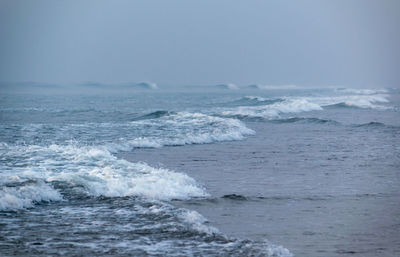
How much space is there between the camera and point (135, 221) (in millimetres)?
7219

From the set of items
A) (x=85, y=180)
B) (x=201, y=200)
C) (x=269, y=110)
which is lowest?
(x=201, y=200)

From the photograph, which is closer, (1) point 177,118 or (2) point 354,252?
(2) point 354,252

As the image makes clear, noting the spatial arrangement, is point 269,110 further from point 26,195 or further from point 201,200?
point 26,195

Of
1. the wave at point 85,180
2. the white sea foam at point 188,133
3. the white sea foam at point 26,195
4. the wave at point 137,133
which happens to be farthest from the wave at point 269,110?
the white sea foam at point 26,195

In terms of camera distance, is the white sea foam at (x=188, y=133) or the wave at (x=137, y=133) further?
the wave at (x=137, y=133)

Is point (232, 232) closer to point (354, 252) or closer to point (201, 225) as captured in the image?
point (201, 225)

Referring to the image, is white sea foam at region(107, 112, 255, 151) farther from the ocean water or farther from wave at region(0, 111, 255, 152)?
the ocean water

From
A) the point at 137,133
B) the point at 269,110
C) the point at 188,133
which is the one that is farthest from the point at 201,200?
the point at 269,110

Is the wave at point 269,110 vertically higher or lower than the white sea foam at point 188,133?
higher

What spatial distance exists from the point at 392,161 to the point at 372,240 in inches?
292

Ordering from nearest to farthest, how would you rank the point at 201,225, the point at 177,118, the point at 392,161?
the point at 201,225, the point at 392,161, the point at 177,118

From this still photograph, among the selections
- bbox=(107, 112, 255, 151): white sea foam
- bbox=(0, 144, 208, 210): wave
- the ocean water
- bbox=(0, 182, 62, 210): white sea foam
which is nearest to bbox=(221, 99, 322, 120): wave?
bbox=(107, 112, 255, 151): white sea foam

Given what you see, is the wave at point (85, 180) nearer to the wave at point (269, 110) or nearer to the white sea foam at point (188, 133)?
the white sea foam at point (188, 133)

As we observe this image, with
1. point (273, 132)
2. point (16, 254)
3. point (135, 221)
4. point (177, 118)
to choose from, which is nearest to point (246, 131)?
point (273, 132)
